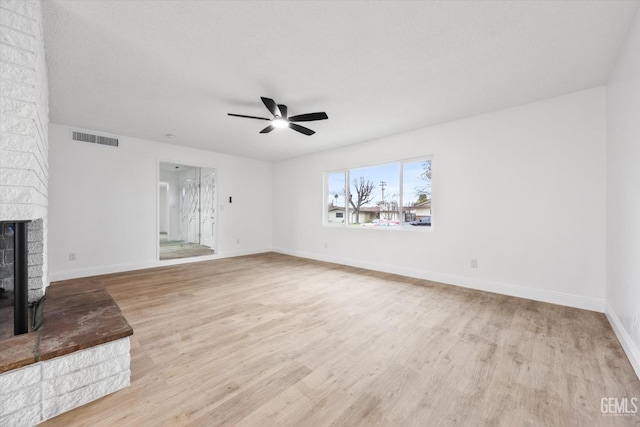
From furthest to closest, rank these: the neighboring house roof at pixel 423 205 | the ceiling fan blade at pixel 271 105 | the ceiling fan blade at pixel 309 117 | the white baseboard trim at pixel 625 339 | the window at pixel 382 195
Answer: the window at pixel 382 195, the neighboring house roof at pixel 423 205, the ceiling fan blade at pixel 309 117, the ceiling fan blade at pixel 271 105, the white baseboard trim at pixel 625 339

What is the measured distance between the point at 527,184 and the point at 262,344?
3.65 metres

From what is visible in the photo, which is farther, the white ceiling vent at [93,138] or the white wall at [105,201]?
the white ceiling vent at [93,138]

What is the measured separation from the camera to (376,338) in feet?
7.48

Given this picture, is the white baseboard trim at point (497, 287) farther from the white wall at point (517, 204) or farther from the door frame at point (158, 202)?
the door frame at point (158, 202)

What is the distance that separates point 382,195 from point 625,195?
310 centimetres

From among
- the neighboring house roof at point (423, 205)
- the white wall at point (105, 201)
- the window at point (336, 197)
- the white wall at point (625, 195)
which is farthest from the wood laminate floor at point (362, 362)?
the window at point (336, 197)

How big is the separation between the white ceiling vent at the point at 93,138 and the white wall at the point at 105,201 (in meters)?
0.08

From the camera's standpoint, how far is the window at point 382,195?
4363 mm

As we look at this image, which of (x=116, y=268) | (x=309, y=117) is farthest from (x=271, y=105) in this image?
(x=116, y=268)

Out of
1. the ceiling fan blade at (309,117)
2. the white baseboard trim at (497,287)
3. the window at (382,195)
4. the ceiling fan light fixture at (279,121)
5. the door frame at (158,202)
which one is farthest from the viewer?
the door frame at (158,202)

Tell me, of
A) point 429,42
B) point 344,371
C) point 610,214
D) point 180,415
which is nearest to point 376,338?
point 344,371

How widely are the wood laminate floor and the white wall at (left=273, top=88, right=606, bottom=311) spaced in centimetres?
39

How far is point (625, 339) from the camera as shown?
2.07 meters

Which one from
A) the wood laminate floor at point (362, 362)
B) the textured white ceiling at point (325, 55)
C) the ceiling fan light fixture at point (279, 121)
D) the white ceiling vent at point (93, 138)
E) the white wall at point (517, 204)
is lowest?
the wood laminate floor at point (362, 362)
